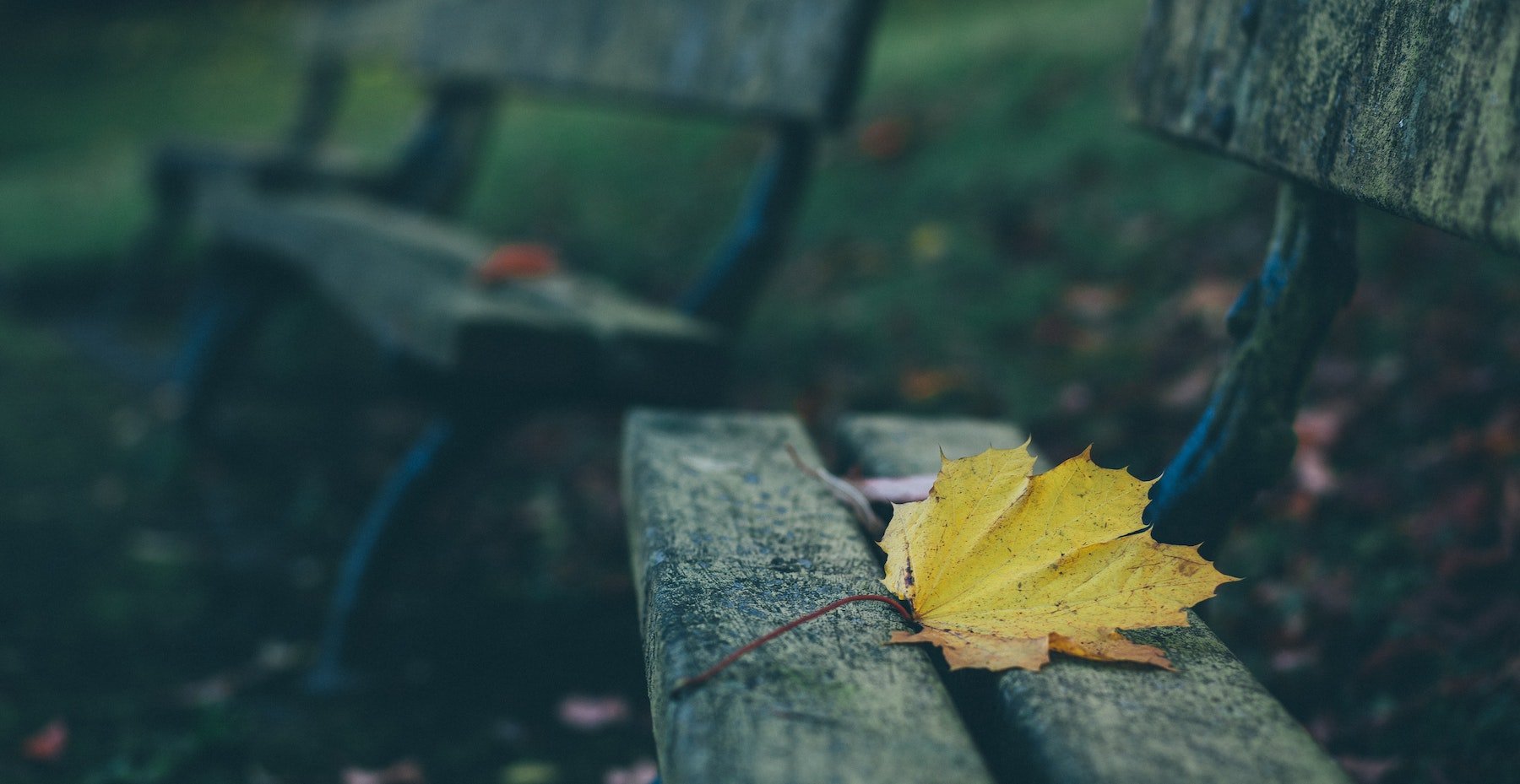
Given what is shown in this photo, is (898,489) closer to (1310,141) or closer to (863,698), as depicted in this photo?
(863,698)

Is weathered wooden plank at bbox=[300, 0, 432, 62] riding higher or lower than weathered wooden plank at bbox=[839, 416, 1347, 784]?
higher

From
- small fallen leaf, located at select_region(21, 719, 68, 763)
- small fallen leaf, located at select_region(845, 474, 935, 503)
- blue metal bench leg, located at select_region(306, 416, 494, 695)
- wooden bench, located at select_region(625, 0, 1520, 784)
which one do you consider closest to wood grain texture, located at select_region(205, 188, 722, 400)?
blue metal bench leg, located at select_region(306, 416, 494, 695)

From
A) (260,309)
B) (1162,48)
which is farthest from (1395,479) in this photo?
(260,309)

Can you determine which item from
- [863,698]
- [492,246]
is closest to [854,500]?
[863,698]

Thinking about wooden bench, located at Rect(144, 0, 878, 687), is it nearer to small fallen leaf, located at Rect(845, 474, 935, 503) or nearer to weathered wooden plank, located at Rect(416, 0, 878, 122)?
weathered wooden plank, located at Rect(416, 0, 878, 122)

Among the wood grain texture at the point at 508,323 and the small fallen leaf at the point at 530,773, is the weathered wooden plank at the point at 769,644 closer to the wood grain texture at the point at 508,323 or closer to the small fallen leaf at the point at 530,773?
the wood grain texture at the point at 508,323

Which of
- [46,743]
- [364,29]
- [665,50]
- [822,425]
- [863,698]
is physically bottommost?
[46,743]

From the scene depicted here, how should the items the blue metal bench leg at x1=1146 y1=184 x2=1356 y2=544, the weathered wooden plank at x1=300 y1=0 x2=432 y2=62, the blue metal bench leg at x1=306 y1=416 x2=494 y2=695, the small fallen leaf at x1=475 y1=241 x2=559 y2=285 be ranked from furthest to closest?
the weathered wooden plank at x1=300 y1=0 x2=432 y2=62
the small fallen leaf at x1=475 y1=241 x2=559 y2=285
the blue metal bench leg at x1=306 y1=416 x2=494 y2=695
the blue metal bench leg at x1=1146 y1=184 x2=1356 y2=544

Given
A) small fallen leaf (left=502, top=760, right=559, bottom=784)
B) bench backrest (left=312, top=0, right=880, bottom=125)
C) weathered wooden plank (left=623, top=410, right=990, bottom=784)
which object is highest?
bench backrest (left=312, top=0, right=880, bottom=125)
